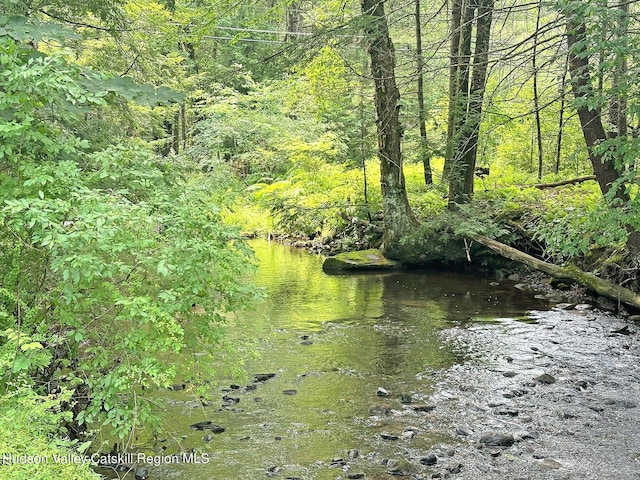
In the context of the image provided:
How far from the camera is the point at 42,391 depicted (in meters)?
3.30

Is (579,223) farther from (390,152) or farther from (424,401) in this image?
(390,152)

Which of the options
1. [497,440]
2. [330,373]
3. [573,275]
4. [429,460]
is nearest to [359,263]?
[573,275]

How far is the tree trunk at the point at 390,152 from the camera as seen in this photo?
1161 cm

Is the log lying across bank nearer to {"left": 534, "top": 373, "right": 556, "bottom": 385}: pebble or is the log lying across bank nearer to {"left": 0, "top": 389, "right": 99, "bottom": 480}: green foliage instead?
{"left": 534, "top": 373, "right": 556, "bottom": 385}: pebble

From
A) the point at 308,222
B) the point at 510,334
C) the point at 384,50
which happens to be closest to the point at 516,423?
the point at 510,334

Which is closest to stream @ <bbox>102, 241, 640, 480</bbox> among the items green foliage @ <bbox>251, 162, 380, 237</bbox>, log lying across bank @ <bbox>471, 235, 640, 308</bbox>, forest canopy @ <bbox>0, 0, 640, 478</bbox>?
log lying across bank @ <bbox>471, 235, 640, 308</bbox>

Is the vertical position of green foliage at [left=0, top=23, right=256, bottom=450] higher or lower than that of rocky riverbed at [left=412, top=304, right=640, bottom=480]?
higher

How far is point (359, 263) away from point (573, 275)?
15.9ft

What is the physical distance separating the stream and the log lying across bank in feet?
1.15

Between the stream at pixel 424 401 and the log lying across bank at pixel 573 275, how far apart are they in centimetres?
35

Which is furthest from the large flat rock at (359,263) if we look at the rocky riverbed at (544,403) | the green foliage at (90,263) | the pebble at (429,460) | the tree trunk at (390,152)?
the green foliage at (90,263)

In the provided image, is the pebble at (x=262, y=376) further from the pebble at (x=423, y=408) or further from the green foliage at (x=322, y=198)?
the green foliage at (x=322, y=198)

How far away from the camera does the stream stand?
392cm

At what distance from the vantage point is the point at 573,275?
9188 mm
